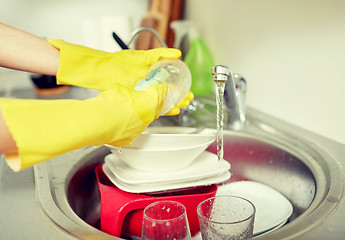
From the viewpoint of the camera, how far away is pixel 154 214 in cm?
72

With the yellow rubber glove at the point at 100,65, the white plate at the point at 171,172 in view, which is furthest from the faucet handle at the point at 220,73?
the white plate at the point at 171,172

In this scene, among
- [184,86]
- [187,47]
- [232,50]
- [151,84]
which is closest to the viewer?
[151,84]

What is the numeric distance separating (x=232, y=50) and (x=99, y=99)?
0.95m

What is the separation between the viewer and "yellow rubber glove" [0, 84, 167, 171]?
1.83 ft

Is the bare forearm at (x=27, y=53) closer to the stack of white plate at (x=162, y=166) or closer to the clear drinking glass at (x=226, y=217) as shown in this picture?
the stack of white plate at (x=162, y=166)

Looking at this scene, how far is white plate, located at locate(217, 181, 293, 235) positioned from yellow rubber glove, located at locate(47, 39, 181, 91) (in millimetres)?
407

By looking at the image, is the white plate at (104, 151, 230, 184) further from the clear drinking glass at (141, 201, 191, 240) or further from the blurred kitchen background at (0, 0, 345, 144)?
the blurred kitchen background at (0, 0, 345, 144)

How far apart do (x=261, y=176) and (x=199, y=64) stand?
0.62 meters

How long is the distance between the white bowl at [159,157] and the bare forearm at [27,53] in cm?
29

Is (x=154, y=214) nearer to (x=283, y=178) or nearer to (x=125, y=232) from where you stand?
(x=125, y=232)

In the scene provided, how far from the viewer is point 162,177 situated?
32.8 inches

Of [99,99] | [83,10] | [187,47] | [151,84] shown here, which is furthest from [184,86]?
[83,10]

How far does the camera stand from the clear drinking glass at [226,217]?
0.63m

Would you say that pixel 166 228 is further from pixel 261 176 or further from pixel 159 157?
pixel 261 176
